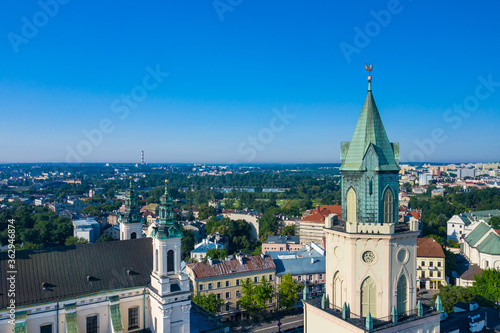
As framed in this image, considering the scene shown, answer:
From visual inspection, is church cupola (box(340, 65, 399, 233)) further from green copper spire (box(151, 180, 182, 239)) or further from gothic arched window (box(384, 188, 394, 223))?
green copper spire (box(151, 180, 182, 239))

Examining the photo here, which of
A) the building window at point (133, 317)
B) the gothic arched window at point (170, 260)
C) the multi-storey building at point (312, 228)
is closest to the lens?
the gothic arched window at point (170, 260)

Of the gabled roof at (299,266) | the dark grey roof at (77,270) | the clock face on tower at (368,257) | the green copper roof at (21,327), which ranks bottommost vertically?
the gabled roof at (299,266)

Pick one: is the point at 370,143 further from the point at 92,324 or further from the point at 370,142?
the point at 92,324

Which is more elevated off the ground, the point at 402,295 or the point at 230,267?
the point at 402,295

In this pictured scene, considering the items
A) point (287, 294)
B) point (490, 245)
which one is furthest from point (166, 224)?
point (490, 245)

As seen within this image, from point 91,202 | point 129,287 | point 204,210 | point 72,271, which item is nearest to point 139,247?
point 129,287

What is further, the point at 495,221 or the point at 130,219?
the point at 495,221

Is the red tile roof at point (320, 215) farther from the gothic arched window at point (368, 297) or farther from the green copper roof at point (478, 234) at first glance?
the gothic arched window at point (368, 297)

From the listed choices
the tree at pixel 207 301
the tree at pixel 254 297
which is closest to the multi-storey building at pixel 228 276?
the tree at pixel 207 301
